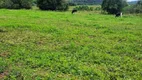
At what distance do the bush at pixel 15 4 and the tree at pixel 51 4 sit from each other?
2.31 metres

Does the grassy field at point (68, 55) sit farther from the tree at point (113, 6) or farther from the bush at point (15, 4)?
the bush at point (15, 4)

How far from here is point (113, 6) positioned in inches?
1512

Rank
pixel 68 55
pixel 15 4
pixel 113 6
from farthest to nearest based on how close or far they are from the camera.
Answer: pixel 15 4
pixel 113 6
pixel 68 55

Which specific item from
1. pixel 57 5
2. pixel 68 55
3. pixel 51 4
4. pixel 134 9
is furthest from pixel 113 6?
pixel 68 55

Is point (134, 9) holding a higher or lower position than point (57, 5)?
lower

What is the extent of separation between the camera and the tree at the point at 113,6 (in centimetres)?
3859

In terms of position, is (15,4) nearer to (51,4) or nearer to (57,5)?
(51,4)

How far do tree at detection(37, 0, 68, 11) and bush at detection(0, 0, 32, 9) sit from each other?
2314 millimetres

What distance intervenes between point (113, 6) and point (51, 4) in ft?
29.7

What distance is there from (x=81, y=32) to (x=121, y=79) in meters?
6.82

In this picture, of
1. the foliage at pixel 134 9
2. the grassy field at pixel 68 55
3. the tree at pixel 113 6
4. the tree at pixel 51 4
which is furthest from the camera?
the tree at pixel 113 6

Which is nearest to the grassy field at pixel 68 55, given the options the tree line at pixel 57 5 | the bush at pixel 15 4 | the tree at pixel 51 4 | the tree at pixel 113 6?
the tree at pixel 51 4

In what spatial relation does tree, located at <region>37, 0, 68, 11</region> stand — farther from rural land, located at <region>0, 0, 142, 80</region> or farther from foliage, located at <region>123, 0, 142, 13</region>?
rural land, located at <region>0, 0, 142, 80</region>

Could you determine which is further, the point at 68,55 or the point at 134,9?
the point at 134,9
